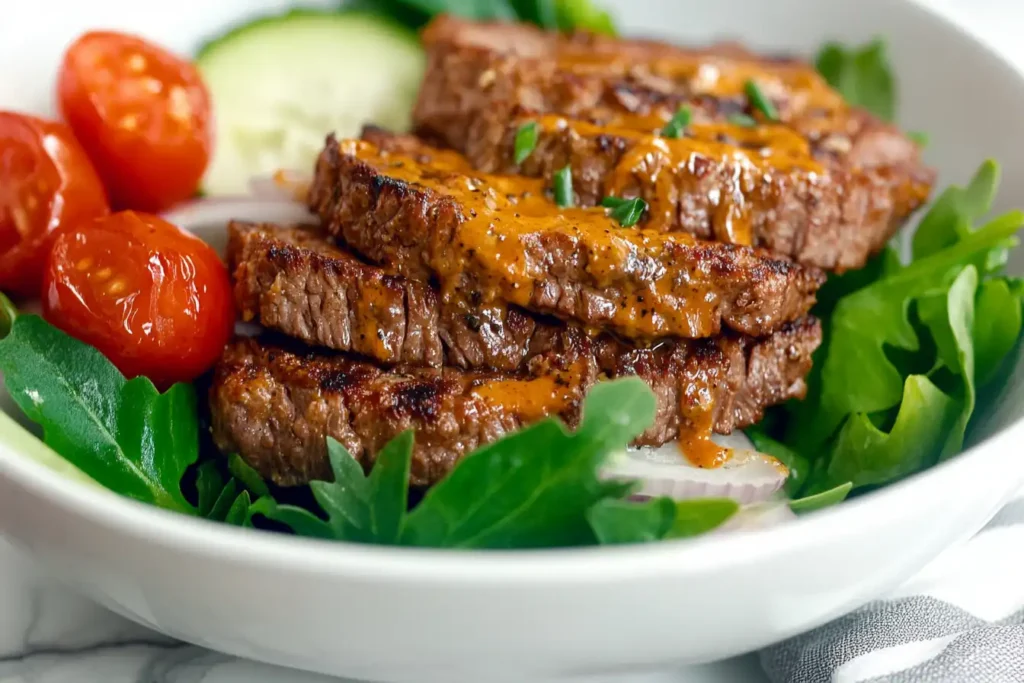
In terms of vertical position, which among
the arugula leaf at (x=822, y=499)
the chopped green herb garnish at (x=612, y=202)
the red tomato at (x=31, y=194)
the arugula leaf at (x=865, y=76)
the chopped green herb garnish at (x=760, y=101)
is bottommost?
the red tomato at (x=31, y=194)

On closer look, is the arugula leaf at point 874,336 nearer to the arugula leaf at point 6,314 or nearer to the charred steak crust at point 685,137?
the charred steak crust at point 685,137

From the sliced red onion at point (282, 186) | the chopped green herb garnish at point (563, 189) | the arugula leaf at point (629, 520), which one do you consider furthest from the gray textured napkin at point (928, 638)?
the sliced red onion at point (282, 186)

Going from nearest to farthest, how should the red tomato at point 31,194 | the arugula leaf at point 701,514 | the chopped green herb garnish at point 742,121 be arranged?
the arugula leaf at point 701,514, the red tomato at point 31,194, the chopped green herb garnish at point 742,121

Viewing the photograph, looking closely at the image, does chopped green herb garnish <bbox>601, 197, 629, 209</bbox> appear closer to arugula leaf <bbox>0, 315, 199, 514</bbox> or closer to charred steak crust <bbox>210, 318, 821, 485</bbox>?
charred steak crust <bbox>210, 318, 821, 485</bbox>

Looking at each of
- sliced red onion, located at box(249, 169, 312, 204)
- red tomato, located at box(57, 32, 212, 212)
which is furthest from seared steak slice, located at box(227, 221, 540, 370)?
red tomato, located at box(57, 32, 212, 212)

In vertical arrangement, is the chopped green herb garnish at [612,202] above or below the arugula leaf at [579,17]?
below

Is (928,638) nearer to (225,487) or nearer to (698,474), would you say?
(698,474)
